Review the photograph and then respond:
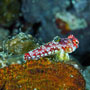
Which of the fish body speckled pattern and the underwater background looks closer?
the underwater background

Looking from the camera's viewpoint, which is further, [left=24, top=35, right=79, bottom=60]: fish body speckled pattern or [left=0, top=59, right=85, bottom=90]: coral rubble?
[left=24, top=35, right=79, bottom=60]: fish body speckled pattern

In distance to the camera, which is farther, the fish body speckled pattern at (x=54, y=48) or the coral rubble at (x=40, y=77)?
the fish body speckled pattern at (x=54, y=48)

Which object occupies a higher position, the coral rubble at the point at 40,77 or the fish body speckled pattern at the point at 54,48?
the fish body speckled pattern at the point at 54,48

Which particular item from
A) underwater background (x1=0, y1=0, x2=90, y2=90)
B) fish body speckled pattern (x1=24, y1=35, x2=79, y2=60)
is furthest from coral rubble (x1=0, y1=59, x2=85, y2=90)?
fish body speckled pattern (x1=24, y1=35, x2=79, y2=60)

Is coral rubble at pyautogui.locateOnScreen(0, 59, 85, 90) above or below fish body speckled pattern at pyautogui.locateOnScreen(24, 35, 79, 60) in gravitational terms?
below

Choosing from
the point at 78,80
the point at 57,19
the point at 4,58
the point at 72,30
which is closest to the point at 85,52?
the point at 72,30

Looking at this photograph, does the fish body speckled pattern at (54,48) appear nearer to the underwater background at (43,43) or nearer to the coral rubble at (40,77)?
the underwater background at (43,43)

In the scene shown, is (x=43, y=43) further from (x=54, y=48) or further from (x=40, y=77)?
(x=40, y=77)

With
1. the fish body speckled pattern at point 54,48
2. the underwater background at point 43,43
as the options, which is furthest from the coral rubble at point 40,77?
the fish body speckled pattern at point 54,48

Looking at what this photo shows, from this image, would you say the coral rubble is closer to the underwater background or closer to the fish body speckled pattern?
the underwater background
